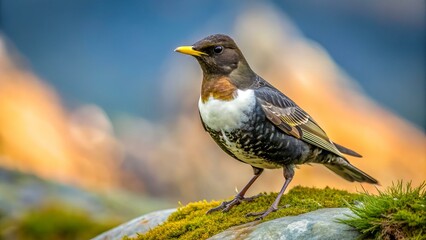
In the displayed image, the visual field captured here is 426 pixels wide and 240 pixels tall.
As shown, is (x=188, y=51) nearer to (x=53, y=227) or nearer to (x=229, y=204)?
(x=229, y=204)

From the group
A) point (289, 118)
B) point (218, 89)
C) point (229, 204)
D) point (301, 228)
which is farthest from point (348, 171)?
point (301, 228)

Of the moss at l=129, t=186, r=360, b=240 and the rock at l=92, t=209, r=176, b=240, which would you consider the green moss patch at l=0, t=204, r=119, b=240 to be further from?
the moss at l=129, t=186, r=360, b=240

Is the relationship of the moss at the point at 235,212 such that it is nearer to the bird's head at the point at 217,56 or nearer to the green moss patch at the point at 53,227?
the bird's head at the point at 217,56

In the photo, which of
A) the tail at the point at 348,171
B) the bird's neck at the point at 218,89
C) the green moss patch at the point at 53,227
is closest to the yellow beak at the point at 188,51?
the bird's neck at the point at 218,89

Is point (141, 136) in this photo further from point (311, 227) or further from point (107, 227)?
point (311, 227)

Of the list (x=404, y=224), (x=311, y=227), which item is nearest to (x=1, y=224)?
(x=311, y=227)

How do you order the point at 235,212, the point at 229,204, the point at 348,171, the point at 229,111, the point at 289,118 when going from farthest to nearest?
1. the point at 348,171
2. the point at 289,118
3. the point at 229,204
4. the point at 235,212
5. the point at 229,111

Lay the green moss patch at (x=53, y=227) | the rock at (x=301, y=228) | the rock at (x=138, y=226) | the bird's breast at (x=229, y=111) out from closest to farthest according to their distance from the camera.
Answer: the rock at (x=301, y=228), the bird's breast at (x=229, y=111), the rock at (x=138, y=226), the green moss patch at (x=53, y=227)
